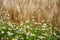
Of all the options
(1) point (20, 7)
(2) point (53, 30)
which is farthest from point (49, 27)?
(1) point (20, 7)

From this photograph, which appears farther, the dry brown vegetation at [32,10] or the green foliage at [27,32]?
the dry brown vegetation at [32,10]

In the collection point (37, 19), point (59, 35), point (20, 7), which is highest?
point (20, 7)

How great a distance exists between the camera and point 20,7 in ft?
14.3

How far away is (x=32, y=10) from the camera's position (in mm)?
4398

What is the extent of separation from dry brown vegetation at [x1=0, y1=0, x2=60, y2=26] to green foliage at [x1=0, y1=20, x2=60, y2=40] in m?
0.22

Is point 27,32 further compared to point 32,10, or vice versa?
point 32,10

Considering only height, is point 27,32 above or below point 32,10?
below

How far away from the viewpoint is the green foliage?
3.67m

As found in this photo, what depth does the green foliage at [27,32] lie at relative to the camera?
3.67 meters

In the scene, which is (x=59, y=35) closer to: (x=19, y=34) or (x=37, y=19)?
(x=37, y=19)

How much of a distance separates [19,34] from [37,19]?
0.87m

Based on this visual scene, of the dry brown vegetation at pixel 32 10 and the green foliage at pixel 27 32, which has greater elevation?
the dry brown vegetation at pixel 32 10

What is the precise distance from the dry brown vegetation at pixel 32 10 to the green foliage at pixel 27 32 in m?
0.22

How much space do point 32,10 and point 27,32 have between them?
0.76 metres
